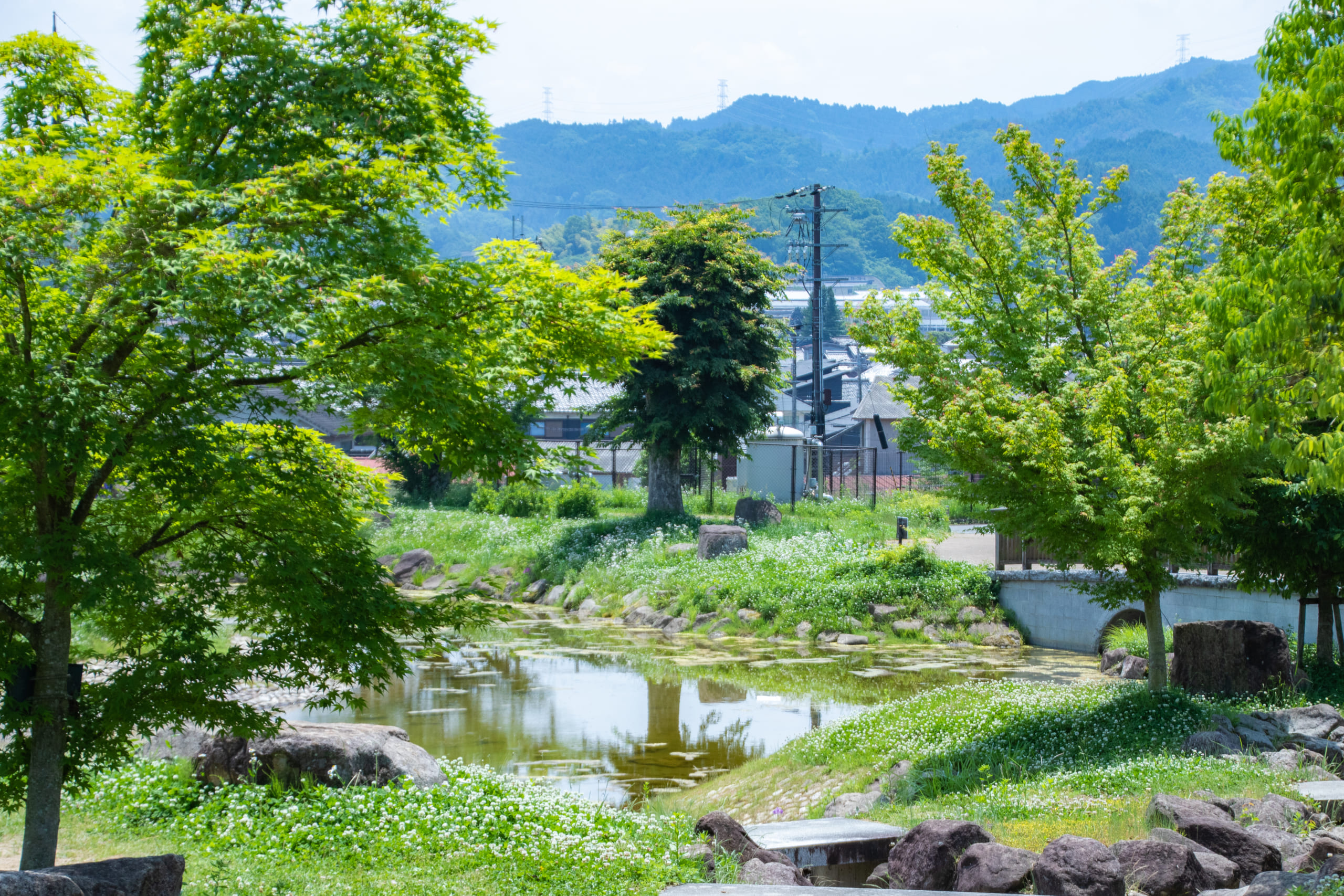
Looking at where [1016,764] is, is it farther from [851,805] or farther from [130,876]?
[130,876]

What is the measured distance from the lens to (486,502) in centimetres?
3409

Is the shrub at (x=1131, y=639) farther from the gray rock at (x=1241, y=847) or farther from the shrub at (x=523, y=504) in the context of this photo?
the shrub at (x=523, y=504)

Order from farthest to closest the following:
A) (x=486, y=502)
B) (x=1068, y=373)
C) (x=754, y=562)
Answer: (x=486, y=502)
(x=754, y=562)
(x=1068, y=373)

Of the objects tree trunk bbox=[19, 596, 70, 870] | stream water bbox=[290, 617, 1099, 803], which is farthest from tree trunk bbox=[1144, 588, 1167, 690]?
tree trunk bbox=[19, 596, 70, 870]

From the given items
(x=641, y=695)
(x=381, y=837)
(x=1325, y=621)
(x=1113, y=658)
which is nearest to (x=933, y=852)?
(x=381, y=837)

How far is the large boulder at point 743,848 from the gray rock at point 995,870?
1.00m

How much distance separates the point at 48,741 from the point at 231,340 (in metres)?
2.67

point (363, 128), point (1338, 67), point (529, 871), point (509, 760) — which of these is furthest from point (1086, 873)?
point (509, 760)

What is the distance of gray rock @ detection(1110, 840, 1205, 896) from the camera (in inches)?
239

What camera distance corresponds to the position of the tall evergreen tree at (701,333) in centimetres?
2677

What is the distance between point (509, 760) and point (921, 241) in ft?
25.0

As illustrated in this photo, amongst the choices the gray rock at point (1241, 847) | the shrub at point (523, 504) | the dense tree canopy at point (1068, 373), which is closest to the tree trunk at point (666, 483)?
the shrub at point (523, 504)

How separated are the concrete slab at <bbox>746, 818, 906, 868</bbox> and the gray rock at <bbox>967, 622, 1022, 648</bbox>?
12.6m

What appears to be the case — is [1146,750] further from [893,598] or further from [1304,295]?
[893,598]
